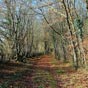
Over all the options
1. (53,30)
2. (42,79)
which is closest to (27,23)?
(53,30)

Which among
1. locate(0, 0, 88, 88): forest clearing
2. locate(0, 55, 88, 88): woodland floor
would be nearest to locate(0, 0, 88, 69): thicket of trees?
locate(0, 0, 88, 88): forest clearing

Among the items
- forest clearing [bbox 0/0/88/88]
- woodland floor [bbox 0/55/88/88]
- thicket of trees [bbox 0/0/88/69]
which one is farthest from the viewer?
thicket of trees [bbox 0/0/88/69]

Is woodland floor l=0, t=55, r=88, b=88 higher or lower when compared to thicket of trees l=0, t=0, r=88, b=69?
lower

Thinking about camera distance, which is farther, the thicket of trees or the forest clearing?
the thicket of trees

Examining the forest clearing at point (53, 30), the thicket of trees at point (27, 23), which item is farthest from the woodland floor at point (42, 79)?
Result: the thicket of trees at point (27, 23)

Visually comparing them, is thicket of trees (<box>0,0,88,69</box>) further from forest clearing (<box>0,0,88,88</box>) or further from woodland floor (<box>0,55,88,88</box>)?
woodland floor (<box>0,55,88,88</box>)

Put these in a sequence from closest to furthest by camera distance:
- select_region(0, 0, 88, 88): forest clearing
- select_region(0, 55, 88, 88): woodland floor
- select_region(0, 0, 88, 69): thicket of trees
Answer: select_region(0, 55, 88, 88): woodland floor
select_region(0, 0, 88, 88): forest clearing
select_region(0, 0, 88, 69): thicket of trees

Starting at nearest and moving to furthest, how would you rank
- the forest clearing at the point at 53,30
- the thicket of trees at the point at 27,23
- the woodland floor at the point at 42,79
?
the woodland floor at the point at 42,79, the forest clearing at the point at 53,30, the thicket of trees at the point at 27,23

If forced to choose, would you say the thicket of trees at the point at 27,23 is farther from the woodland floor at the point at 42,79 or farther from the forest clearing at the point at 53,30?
the woodland floor at the point at 42,79

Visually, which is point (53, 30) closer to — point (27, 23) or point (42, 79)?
point (27, 23)

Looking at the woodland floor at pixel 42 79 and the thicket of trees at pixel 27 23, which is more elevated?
the thicket of trees at pixel 27 23

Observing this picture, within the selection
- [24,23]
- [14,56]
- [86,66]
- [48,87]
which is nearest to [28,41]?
[24,23]

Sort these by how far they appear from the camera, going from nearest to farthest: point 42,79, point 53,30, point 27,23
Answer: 1. point 42,79
2. point 53,30
3. point 27,23

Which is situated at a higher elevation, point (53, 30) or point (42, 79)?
point (53, 30)
